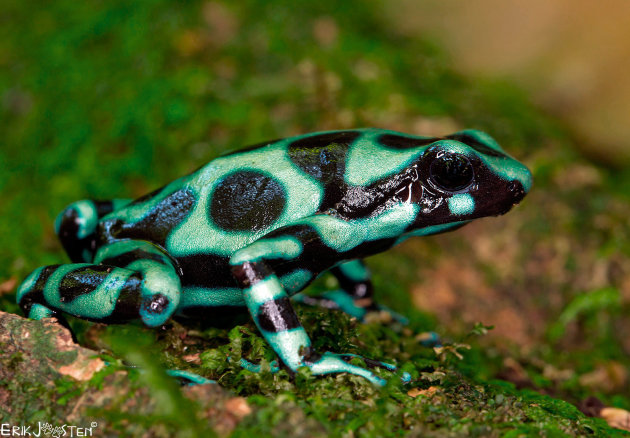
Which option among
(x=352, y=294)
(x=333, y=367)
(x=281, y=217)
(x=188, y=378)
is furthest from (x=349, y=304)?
(x=188, y=378)

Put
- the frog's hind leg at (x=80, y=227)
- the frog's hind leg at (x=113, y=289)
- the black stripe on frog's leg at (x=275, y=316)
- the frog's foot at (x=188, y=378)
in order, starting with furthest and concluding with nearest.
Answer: the frog's hind leg at (x=80, y=227)
the frog's hind leg at (x=113, y=289)
the black stripe on frog's leg at (x=275, y=316)
the frog's foot at (x=188, y=378)

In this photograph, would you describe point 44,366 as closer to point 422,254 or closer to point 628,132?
point 422,254

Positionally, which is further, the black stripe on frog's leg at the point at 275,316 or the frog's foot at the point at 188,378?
the black stripe on frog's leg at the point at 275,316

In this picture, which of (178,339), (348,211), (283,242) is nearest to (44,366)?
(178,339)

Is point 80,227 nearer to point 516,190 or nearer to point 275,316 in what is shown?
point 275,316

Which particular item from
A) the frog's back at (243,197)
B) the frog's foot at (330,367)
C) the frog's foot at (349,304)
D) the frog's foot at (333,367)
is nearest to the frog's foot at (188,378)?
the frog's foot at (330,367)

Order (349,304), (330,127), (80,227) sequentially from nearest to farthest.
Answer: (80,227) < (349,304) < (330,127)

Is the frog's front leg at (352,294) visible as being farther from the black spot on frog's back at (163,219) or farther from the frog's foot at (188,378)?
the frog's foot at (188,378)
